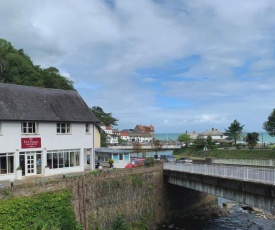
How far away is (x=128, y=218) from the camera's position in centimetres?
2889

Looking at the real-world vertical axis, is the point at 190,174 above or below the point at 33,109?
below

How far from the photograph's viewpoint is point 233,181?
79.4 feet

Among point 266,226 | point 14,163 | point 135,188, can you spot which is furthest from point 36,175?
point 266,226

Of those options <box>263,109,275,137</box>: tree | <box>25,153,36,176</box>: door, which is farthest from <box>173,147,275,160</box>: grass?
<box>25,153,36,176</box>: door

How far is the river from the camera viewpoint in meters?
30.2

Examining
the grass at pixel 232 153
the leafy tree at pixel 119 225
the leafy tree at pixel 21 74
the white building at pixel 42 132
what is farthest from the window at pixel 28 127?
the grass at pixel 232 153

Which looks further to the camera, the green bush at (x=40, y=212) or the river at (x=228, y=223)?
the river at (x=228, y=223)

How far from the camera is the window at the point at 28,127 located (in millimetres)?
30356

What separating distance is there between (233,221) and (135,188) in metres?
10.9

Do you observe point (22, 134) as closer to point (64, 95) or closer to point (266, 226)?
point (64, 95)

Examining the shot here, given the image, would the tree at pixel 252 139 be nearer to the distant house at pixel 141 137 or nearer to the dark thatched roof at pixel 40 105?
the dark thatched roof at pixel 40 105

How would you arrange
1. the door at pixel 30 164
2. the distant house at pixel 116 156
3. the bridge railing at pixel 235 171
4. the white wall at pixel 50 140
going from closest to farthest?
the bridge railing at pixel 235 171 < the white wall at pixel 50 140 < the door at pixel 30 164 < the distant house at pixel 116 156

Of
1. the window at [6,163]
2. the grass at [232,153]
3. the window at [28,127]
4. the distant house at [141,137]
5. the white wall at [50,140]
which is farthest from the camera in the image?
the distant house at [141,137]

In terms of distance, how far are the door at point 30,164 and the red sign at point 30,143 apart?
2.76 ft
